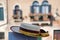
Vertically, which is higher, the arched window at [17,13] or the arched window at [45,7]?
the arched window at [45,7]

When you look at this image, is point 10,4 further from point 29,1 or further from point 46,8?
point 46,8

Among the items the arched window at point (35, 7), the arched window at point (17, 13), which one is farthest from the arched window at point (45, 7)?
the arched window at point (17, 13)

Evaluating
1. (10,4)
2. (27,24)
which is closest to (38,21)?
(27,24)

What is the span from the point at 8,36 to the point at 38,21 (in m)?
0.20

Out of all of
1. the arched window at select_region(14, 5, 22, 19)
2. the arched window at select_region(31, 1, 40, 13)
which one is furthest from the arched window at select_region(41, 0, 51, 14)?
the arched window at select_region(14, 5, 22, 19)

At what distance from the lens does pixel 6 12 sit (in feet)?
3.07

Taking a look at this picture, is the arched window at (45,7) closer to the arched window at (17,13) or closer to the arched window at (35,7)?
the arched window at (35,7)

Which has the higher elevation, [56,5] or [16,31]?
[56,5]

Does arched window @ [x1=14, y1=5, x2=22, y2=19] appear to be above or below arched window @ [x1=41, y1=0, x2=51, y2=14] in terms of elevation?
below

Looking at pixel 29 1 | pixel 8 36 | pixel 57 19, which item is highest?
pixel 29 1

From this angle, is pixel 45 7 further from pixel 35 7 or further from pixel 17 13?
pixel 17 13

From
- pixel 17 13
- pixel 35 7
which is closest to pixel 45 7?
pixel 35 7

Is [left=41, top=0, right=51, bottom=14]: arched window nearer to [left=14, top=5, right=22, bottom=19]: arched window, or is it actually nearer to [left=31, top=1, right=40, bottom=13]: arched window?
[left=31, top=1, right=40, bottom=13]: arched window

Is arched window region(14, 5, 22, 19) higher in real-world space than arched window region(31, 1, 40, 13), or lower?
lower
